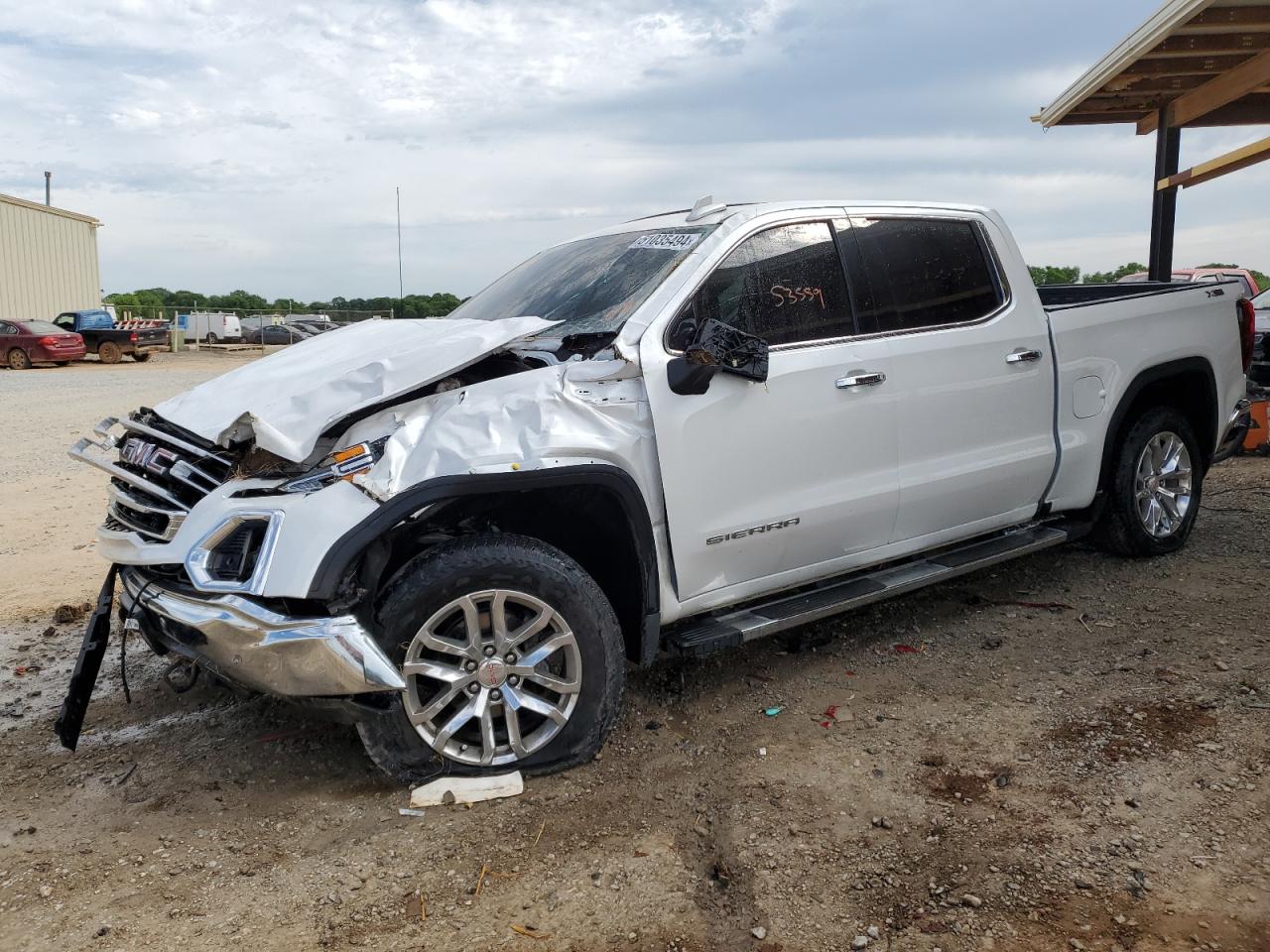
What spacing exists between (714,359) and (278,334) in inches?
1575

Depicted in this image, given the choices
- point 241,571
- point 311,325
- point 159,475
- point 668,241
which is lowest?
point 241,571

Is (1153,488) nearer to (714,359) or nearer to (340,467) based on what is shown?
(714,359)

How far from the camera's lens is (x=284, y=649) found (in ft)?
10.4

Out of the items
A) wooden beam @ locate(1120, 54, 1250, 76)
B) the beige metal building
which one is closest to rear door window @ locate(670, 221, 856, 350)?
wooden beam @ locate(1120, 54, 1250, 76)

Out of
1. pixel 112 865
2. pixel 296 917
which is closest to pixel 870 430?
pixel 296 917

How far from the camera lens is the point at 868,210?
15.3 feet

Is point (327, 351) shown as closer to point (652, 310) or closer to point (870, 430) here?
point (652, 310)

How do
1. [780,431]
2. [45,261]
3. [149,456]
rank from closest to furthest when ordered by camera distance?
1. [149,456]
2. [780,431]
3. [45,261]

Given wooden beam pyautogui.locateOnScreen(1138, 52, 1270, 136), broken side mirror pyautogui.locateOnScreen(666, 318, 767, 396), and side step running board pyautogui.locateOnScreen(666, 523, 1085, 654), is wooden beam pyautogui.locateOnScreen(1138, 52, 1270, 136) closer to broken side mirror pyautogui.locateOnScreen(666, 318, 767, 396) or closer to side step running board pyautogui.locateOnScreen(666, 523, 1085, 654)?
side step running board pyautogui.locateOnScreen(666, 523, 1085, 654)

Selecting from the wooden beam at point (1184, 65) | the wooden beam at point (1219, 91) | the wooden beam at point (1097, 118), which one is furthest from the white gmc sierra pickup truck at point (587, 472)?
the wooden beam at point (1097, 118)

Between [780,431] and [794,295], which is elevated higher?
[794,295]

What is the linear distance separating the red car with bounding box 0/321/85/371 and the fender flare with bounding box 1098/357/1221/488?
2799 cm

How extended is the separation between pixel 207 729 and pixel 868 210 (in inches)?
138

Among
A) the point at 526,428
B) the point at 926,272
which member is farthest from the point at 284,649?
the point at 926,272
